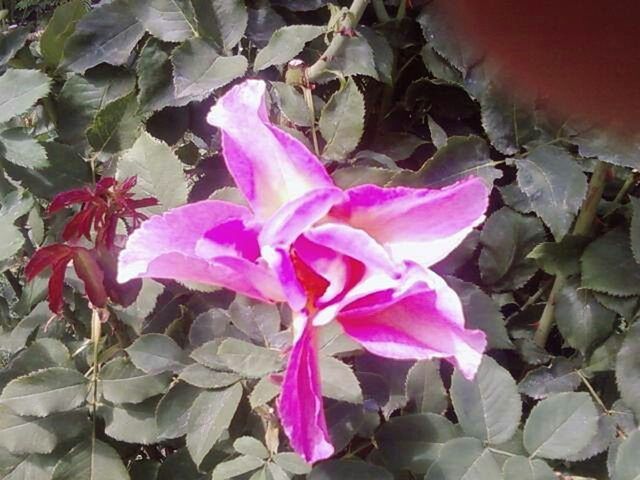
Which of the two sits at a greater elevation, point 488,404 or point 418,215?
point 418,215

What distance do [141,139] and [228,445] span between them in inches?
9.0

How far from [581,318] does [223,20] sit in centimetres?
36

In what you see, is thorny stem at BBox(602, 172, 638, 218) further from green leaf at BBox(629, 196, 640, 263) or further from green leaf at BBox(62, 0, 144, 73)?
green leaf at BBox(62, 0, 144, 73)

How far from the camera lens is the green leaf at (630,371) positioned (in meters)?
0.56

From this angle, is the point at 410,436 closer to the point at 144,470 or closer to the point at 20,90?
the point at 144,470

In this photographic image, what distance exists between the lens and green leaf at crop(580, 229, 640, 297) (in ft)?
1.89

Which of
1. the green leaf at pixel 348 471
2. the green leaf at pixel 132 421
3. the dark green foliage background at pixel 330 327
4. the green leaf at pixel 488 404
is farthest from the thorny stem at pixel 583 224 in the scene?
the green leaf at pixel 132 421

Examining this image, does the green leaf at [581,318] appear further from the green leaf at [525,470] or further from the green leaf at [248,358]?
the green leaf at [248,358]

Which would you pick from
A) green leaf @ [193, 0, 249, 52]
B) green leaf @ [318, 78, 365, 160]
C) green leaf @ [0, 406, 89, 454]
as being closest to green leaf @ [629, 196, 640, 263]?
green leaf @ [318, 78, 365, 160]

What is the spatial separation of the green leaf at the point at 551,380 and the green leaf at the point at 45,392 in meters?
0.34

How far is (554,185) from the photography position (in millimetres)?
547

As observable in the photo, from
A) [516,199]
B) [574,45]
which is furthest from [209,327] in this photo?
[574,45]

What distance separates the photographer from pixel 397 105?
666 millimetres

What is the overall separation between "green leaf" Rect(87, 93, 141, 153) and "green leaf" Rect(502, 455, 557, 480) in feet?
1.21
